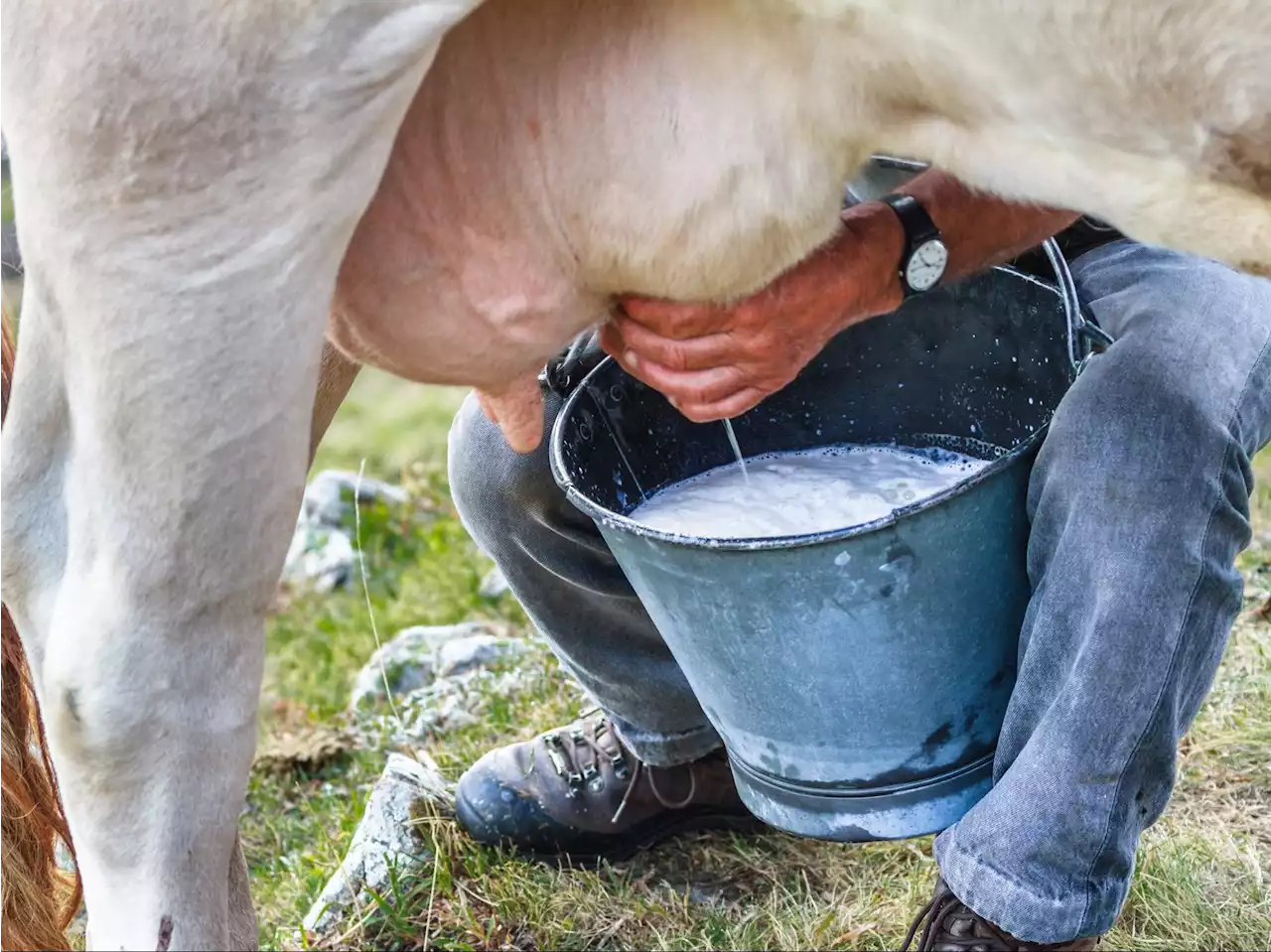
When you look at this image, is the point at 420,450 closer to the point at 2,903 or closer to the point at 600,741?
the point at 600,741

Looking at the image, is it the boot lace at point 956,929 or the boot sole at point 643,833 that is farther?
the boot sole at point 643,833

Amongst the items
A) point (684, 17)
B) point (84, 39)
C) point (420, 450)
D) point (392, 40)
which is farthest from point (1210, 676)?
point (420, 450)

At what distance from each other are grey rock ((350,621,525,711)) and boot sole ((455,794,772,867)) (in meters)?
0.62

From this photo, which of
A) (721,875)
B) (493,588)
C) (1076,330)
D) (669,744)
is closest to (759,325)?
(1076,330)

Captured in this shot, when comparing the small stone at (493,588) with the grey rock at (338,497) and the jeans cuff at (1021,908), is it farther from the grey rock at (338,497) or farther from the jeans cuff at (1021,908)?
the jeans cuff at (1021,908)

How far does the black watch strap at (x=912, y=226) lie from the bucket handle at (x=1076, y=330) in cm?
15

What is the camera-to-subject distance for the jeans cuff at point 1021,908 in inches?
55.3

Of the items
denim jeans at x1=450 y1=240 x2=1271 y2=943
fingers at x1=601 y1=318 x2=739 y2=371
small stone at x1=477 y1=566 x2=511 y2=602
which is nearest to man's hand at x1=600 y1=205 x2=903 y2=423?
fingers at x1=601 y1=318 x2=739 y2=371

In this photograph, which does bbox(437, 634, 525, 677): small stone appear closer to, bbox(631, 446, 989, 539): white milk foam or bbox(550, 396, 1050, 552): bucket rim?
bbox(631, 446, 989, 539): white milk foam

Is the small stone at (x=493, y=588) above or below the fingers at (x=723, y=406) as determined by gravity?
below

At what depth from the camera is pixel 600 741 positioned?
2141 millimetres

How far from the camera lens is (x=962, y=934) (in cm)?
149

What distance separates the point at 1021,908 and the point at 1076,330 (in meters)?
0.57

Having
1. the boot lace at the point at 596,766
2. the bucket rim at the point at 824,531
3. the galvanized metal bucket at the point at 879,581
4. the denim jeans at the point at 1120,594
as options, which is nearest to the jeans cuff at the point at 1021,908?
the denim jeans at the point at 1120,594
